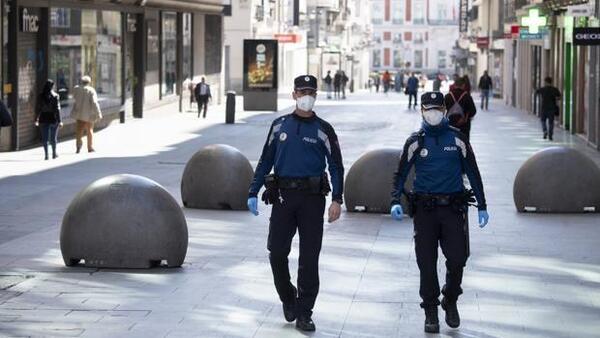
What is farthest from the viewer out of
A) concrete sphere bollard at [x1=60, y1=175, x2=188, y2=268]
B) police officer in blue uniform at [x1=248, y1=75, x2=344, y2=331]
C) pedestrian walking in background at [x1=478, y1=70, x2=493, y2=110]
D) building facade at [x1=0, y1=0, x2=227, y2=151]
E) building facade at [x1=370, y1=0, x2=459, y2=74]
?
building facade at [x1=370, y1=0, x2=459, y2=74]

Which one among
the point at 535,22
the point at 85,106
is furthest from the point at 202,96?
the point at 85,106

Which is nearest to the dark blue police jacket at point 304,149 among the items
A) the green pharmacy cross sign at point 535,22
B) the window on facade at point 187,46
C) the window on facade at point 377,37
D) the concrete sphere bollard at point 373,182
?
the concrete sphere bollard at point 373,182

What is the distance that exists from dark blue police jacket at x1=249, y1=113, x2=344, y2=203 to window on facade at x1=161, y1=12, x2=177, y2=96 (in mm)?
38598

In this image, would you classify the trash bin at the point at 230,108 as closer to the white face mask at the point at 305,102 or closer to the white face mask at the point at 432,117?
the white face mask at the point at 305,102

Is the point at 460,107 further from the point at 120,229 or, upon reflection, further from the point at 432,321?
the point at 432,321

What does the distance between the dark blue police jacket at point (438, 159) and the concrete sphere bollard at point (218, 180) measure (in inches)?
340

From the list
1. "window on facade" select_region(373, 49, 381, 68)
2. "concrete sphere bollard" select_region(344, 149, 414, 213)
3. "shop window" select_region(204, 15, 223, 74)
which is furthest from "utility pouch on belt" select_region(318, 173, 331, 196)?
"window on facade" select_region(373, 49, 381, 68)

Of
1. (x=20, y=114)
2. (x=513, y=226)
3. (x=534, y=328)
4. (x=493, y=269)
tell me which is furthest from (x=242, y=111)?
(x=534, y=328)

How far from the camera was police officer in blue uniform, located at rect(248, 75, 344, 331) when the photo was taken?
10617 millimetres

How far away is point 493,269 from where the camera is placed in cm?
1397

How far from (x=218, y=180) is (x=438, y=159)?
8.86m

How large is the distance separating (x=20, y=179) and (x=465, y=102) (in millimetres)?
7781

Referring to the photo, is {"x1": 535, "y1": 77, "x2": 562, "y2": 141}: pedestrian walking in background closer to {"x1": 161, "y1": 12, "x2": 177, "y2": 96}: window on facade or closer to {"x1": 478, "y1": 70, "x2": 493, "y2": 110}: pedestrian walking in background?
{"x1": 161, "y1": 12, "x2": 177, "y2": 96}: window on facade

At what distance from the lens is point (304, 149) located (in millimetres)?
10688
